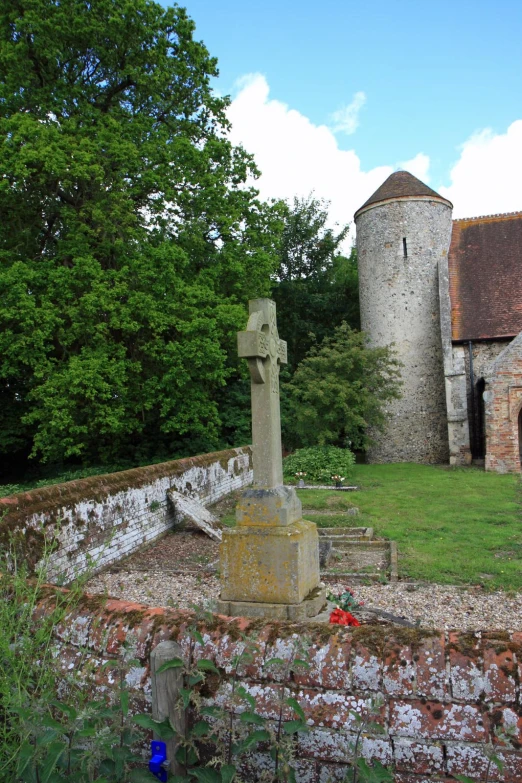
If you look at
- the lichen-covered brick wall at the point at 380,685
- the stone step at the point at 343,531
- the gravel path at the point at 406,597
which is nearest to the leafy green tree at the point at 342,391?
the stone step at the point at 343,531

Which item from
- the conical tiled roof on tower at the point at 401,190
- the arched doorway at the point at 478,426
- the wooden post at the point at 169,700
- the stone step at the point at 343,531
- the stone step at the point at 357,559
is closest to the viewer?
the wooden post at the point at 169,700

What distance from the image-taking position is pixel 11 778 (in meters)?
2.16

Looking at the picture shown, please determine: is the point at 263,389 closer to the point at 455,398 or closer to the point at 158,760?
the point at 158,760

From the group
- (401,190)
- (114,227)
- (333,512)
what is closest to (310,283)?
(401,190)

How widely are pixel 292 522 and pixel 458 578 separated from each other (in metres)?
2.96

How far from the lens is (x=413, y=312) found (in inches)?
899

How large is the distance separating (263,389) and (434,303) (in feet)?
61.4

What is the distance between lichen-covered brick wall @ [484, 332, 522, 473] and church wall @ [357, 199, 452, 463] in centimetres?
417

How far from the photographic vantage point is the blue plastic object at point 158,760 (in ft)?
7.48

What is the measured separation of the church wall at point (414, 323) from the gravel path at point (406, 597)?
1628 centimetres

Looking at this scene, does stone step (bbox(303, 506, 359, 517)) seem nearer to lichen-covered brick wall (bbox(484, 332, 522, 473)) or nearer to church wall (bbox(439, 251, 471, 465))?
lichen-covered brick wall (bbox(484, 332, 522, 473))

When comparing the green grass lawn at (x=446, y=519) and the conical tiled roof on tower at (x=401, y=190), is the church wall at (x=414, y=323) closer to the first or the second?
the conical tiled roof on tower at (x=401, y=190)

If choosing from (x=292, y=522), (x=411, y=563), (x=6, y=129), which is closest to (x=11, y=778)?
(x=292, y=522)

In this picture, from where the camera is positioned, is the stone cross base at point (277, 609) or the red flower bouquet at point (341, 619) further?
the stone cross base at point (277, 609)
